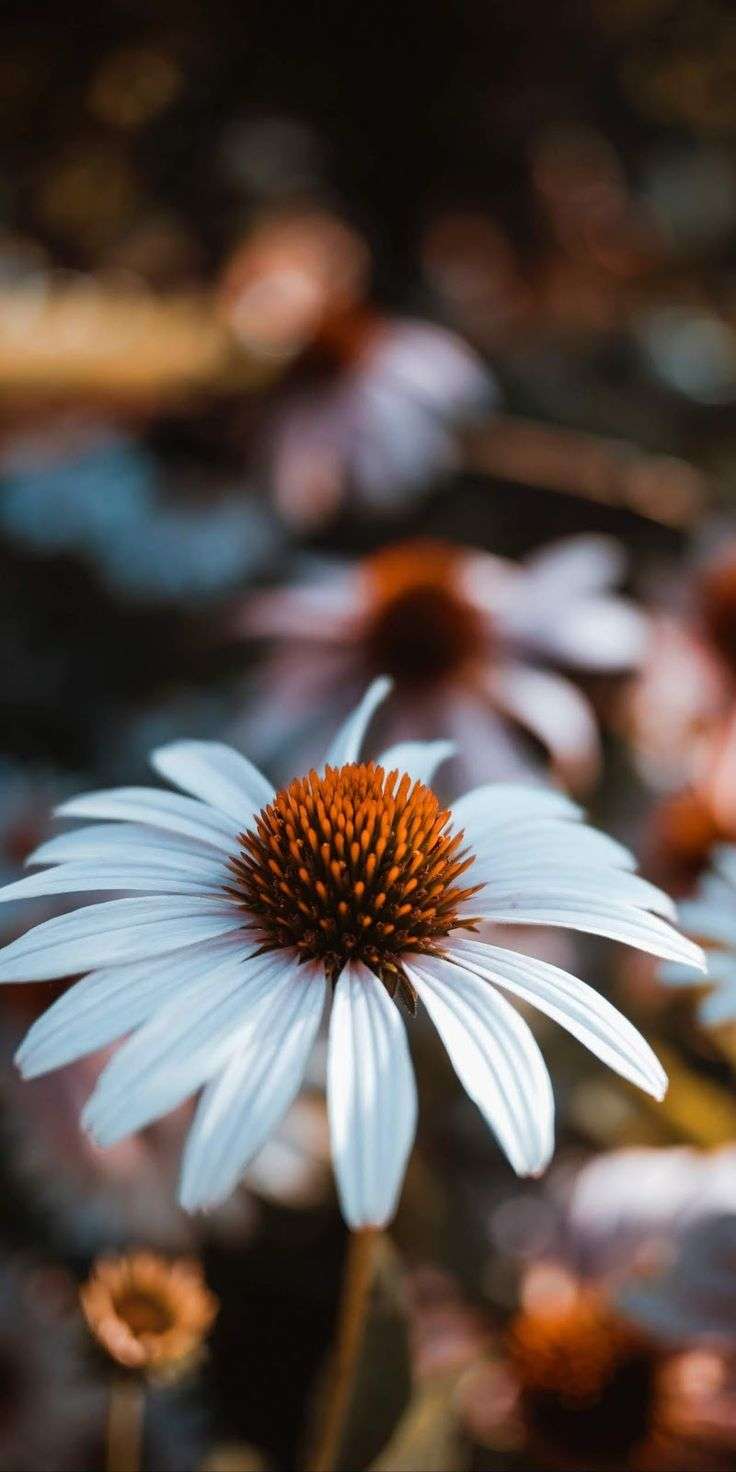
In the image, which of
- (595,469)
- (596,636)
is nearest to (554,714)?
(596,636)

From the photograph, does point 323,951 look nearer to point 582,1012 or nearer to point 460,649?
point 582,1012

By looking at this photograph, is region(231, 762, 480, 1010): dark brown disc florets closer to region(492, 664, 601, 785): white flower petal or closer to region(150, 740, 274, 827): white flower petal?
region(150, 740, 274, 827): white flower petal

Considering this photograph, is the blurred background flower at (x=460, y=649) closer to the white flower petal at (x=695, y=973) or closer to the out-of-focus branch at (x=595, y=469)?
the out-of-focus branch at (x=595, y=469)

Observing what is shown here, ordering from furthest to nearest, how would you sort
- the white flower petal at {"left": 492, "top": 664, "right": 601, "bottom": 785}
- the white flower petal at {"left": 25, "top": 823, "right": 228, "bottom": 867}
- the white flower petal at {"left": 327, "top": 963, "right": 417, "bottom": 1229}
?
1. the white flower petal at {"left": 492, "top": 664, "right": 601, "bottom": 785}
2. the white flower petal at {"left": 25, "top": 823, "right": 228, "bottom": 867}
3. the white flower petal at {"left": 327, "top": 963, "right": 417, "bottom": 1229}

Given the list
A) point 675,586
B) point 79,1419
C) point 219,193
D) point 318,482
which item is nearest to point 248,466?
point 318,482

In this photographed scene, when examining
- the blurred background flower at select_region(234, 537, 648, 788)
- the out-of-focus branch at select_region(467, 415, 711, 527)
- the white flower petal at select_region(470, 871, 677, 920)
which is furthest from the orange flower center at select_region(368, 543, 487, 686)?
the white flower petal at select_region(470, 871, 677, 920)

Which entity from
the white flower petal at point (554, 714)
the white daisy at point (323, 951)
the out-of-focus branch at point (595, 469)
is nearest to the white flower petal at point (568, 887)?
the white daisy at point (323, 951)
